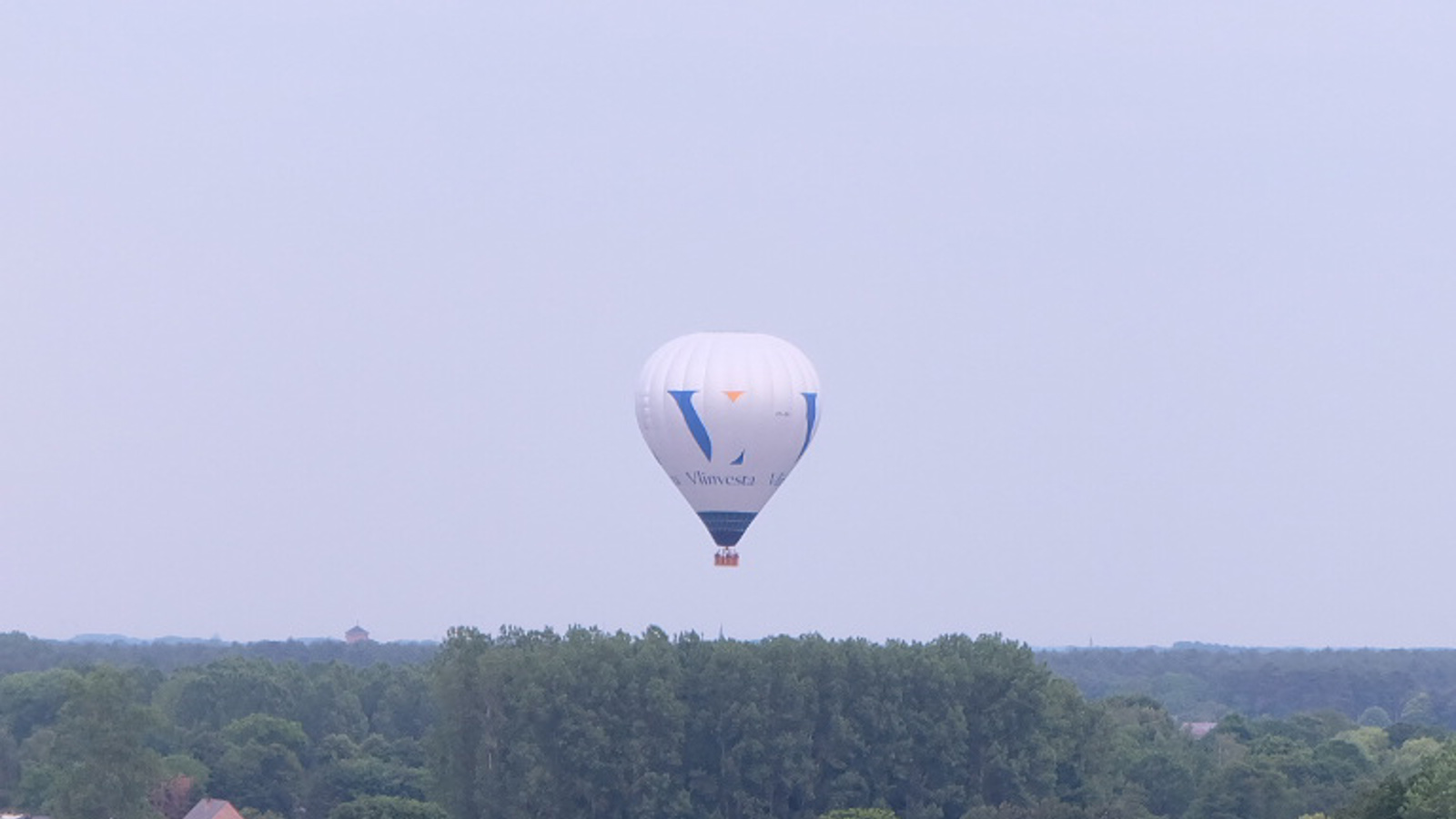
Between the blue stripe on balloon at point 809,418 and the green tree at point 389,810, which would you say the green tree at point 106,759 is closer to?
the green tree at point 389,810

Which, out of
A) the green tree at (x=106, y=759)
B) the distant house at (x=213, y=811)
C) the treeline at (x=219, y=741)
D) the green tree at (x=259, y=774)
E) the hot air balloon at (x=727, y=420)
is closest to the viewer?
the hot air balloon at (x=727, y=420)

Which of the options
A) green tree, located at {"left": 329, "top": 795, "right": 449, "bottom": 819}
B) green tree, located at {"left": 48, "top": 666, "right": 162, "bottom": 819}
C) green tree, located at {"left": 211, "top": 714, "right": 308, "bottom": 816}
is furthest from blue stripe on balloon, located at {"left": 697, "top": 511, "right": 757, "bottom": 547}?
green tree, located at {"left": 211, "top": 714, "right": 308, "bottom": 816}

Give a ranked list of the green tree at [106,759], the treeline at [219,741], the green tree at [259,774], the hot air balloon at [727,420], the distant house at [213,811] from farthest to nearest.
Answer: the green tree at [259,774] < the distant house at [213,811] < the treeline at [219,741] < the green tree at [106,759] < the hot air balloon at [727,420]

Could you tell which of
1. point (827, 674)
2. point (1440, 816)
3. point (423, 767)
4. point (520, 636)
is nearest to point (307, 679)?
point (423, 767)

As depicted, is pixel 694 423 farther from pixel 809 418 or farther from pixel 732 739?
pixel 732 739

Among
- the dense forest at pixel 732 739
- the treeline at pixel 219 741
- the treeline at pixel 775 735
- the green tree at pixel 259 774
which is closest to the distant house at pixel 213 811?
the treeline at pixel 219 741

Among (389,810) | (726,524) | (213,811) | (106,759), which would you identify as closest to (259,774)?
(213,811)
